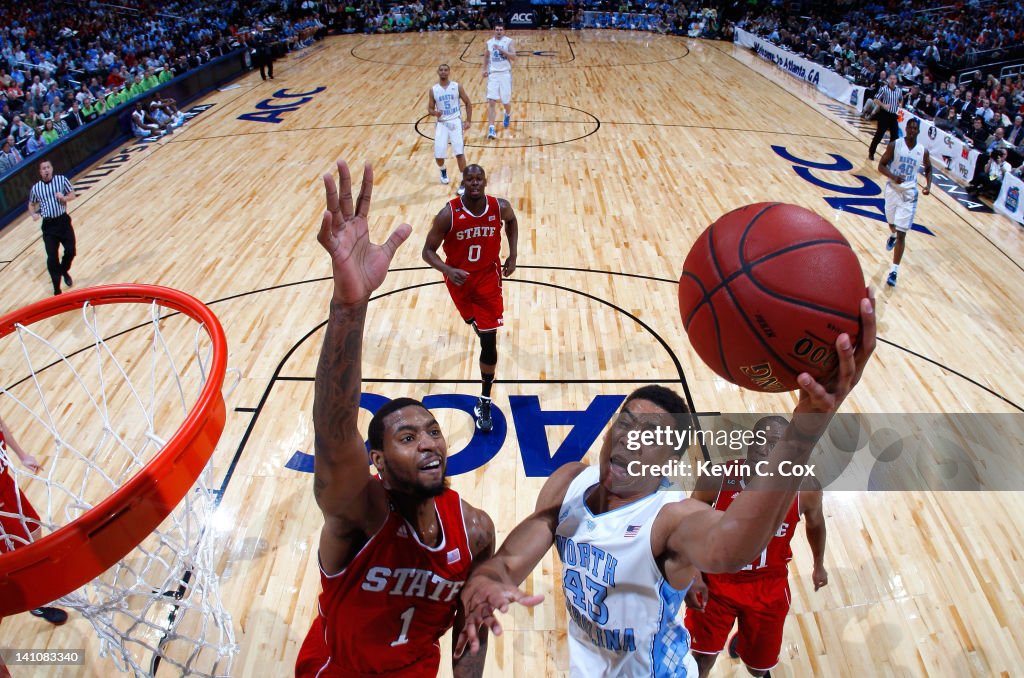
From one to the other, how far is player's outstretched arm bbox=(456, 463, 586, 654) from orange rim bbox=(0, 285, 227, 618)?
1.04 metres

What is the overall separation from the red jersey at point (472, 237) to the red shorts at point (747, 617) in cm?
273

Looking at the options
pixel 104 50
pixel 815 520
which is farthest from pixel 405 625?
pixel 104 50

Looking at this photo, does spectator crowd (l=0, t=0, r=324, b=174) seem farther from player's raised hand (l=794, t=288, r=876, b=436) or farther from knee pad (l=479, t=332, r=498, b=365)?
player's raised hand (l=794, t=288, r=876, b=436)

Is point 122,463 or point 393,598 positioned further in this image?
point 122,463

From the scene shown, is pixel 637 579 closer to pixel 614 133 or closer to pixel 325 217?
pixel 325 217

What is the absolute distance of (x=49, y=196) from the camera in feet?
21.6

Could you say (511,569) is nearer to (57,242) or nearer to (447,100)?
(57,242)

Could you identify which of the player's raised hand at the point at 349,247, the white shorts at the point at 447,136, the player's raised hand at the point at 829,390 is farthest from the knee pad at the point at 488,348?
the white shorts at the point at 447,136

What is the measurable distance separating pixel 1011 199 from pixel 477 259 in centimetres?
776

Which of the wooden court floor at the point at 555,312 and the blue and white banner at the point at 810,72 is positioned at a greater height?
the blue and white banner at the point at 810,72

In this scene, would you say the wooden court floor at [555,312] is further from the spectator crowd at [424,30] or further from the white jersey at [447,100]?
the spectator crowd at [424,30]

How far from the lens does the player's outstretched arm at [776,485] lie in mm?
1514

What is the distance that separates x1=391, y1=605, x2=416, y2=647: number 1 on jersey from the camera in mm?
2270

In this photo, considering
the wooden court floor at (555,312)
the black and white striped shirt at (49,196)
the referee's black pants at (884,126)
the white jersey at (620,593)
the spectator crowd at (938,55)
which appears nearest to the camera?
the white jersey at (620,593)
